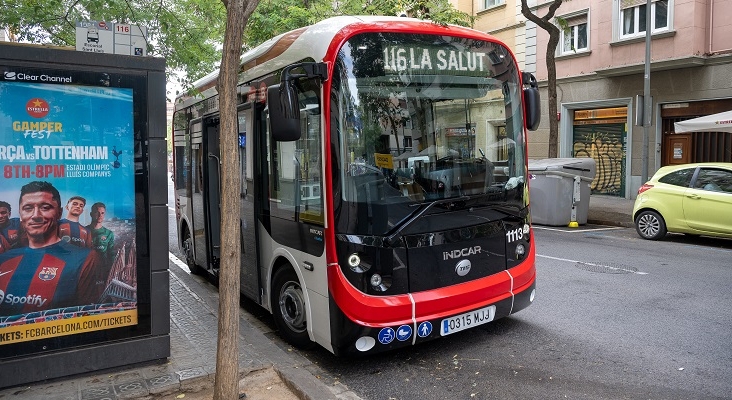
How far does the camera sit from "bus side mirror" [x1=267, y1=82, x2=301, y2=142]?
4.40 m

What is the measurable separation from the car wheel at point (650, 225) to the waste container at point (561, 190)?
191 centimetres

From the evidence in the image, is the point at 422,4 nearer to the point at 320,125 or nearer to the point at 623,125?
the point at 320,125

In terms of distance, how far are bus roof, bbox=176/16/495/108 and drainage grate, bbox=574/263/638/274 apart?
14.7 ft

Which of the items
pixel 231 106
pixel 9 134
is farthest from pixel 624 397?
pixel 9 134

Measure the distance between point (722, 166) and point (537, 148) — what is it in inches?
429

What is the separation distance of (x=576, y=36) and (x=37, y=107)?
18702 millimetres

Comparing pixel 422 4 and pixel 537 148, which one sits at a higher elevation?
pixel 422 4

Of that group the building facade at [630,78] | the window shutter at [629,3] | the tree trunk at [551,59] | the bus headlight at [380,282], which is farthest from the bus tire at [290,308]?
the window shutter at [629,3]

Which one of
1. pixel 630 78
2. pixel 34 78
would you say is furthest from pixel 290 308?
pixel 630 78

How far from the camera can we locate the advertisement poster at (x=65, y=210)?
4.02m

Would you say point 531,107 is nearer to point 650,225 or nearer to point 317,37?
point 317,37

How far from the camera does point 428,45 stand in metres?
4.89

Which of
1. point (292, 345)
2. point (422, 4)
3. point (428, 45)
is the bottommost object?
point (292, 345)

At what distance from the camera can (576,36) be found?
766 inches
